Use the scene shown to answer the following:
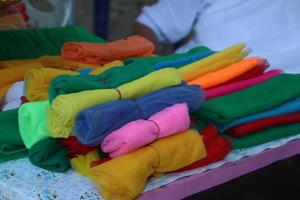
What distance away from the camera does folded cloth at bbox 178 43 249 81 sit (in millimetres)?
810

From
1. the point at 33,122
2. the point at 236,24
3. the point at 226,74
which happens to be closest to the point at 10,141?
the point at 33,122

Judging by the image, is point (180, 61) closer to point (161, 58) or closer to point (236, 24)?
point (161, 58)

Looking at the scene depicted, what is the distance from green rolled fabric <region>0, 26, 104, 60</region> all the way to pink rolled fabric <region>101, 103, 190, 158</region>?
0.43m

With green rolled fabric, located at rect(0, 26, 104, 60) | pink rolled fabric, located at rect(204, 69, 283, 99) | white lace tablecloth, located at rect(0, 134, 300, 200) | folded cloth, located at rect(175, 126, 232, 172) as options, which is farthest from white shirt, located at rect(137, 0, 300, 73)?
white lace tablecloth, located at rect(0, 134, 300, 200)

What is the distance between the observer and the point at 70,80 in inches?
23.9

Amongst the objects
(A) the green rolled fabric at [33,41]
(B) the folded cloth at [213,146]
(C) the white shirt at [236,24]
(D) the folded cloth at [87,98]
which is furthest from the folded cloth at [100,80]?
(C) the white shirt at [236,24]

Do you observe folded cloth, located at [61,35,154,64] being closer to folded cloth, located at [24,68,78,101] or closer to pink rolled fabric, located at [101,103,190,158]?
folded cloth, located at [24,68,78,101]

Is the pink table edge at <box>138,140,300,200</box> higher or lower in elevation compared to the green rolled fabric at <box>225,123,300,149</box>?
lower

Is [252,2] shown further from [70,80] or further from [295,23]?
[70,80]

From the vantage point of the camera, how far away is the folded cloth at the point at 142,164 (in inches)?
21.5

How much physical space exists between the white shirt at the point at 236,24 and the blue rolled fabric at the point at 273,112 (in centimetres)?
41

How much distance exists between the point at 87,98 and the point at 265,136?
12.9 inches

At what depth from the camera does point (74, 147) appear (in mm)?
611

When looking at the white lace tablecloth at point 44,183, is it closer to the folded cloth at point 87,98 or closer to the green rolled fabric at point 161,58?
the folded cloth at point 87,98
